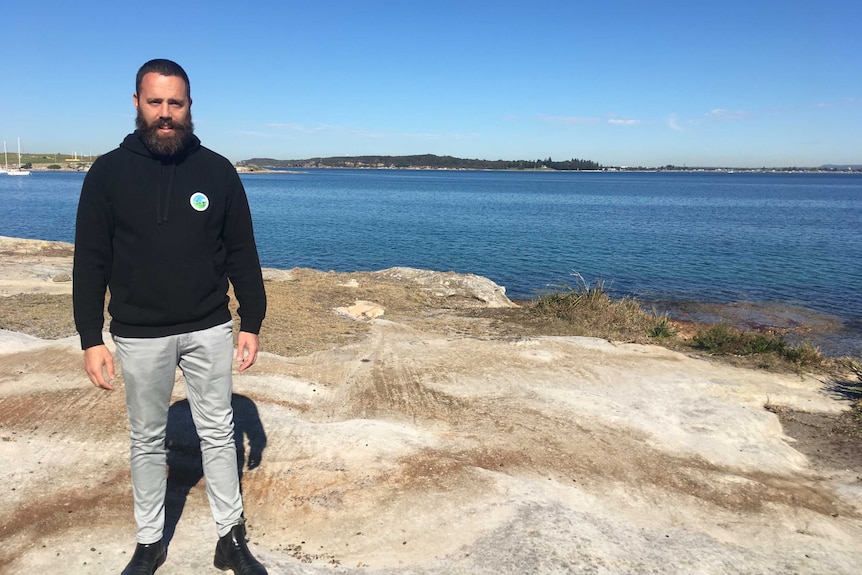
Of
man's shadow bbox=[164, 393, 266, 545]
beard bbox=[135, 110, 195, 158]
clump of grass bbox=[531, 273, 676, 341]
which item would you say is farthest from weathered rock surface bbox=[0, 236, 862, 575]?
clump of grass bbox=[531, 273, 676, 341]

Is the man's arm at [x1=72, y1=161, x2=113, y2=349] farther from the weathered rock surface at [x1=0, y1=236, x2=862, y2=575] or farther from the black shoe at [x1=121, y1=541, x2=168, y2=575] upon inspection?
the weathered rock surface at [x1=0, y1=236, x2=862, y2=575]

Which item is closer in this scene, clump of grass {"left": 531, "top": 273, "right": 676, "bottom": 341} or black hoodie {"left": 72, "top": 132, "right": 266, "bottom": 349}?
black hoodie {"left": 72, "top": 132, "right": 266, "bottom": 349}

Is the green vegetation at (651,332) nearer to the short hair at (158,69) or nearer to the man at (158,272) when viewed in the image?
the man at (158,272)

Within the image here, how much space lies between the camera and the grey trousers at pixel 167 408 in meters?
3.18

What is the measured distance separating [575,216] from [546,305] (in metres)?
43.5

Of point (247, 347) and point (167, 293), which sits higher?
point (167, 293)

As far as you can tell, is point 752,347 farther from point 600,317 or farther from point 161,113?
point 161,113

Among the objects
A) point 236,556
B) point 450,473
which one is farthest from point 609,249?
point 236,556

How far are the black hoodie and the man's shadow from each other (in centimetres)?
156

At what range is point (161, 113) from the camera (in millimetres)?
3096

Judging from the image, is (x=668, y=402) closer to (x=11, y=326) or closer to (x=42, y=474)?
(x=42, y=474)

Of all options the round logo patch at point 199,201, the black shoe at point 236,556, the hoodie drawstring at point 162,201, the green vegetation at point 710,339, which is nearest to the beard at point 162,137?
the hoodie drawstring at point 162,201

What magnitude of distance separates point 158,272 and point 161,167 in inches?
22.1

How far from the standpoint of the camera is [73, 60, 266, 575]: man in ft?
10.1
